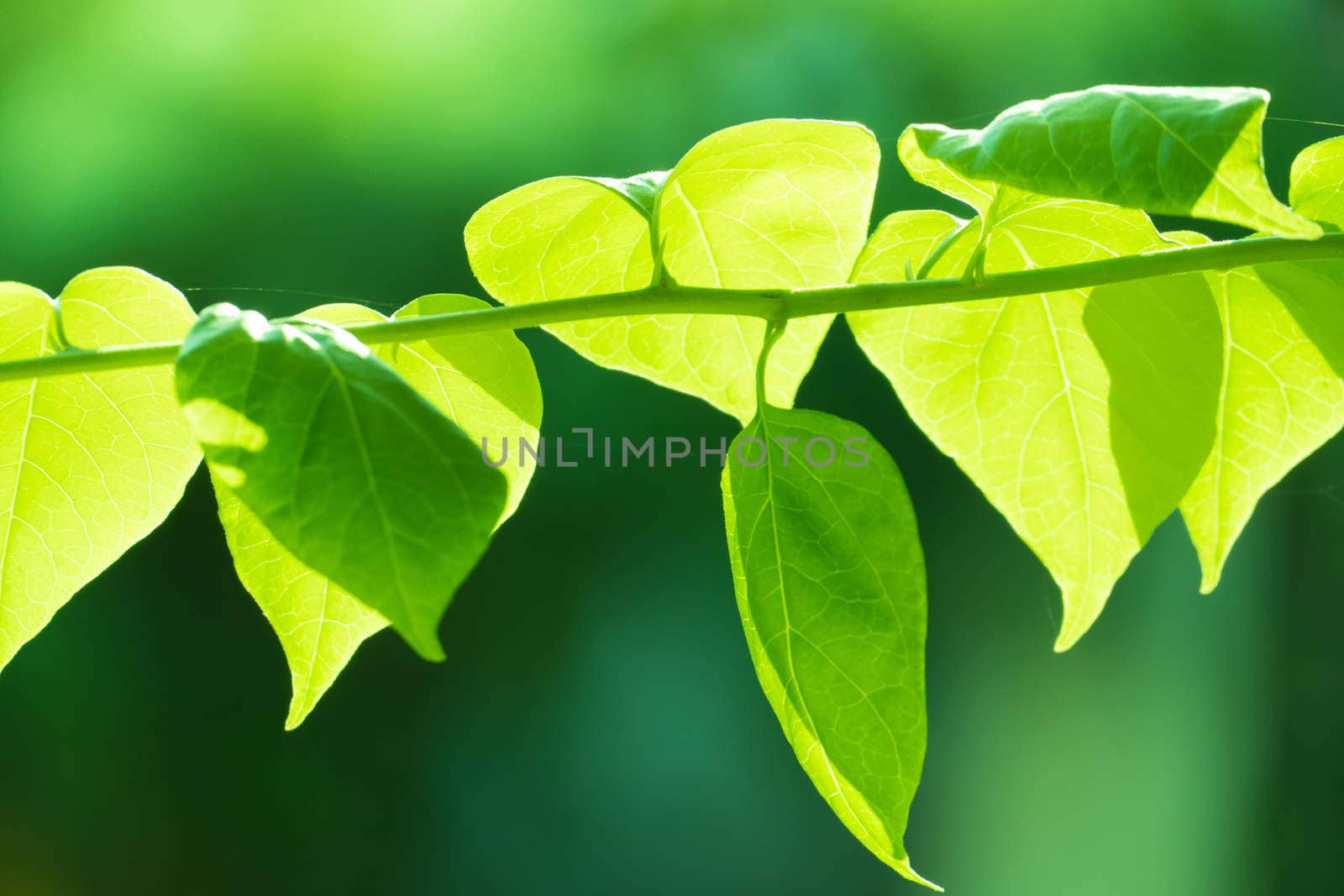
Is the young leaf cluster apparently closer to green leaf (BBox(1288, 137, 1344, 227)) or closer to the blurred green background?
green leaf (BBox(1288, 137, 1344, 227))

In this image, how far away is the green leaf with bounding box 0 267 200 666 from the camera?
0.14 m

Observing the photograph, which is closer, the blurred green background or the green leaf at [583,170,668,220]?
the green leaf at [583,170,668,220]

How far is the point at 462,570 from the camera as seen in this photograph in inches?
2.8

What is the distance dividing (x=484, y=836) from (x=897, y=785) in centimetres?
62

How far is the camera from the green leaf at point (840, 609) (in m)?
0.12

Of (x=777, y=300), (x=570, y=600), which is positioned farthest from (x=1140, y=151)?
(x=570, y=600)

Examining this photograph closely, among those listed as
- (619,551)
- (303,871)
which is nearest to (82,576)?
(619,551)

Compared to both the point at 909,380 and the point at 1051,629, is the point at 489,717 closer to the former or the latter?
the point at 1051,629

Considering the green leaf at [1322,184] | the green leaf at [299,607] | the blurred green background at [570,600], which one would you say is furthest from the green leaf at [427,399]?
the blurred green background at [570,600]

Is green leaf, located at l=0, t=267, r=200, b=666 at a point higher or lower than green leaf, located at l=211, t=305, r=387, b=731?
higher

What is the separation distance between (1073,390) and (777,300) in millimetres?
48

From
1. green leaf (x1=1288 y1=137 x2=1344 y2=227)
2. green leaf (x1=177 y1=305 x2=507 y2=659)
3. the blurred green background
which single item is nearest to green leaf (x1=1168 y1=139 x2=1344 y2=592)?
green leaf (x1=1288 y1=137 x2=1344 y2=227)

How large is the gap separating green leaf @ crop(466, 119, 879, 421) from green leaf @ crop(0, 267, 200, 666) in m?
0.04

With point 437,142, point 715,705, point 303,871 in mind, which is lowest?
point 303,871
